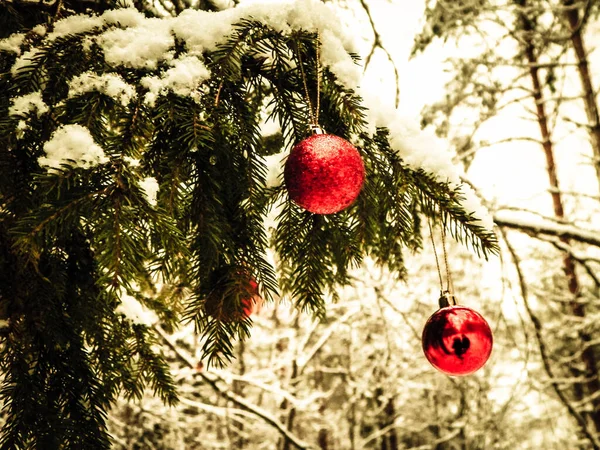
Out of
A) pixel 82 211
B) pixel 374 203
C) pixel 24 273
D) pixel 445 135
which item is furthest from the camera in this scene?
pixel 445 135

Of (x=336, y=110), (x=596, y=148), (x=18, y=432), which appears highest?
(x=596, y=148)

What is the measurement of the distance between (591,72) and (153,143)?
6.96 metres

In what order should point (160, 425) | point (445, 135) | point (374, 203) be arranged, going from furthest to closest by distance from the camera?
1. point (160, 425)
2. point (445, 135)
3. point (374, 203)

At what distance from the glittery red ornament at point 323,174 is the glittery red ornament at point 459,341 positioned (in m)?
0.49

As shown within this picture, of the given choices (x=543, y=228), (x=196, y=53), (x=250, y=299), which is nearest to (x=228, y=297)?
(x=250, y=299)

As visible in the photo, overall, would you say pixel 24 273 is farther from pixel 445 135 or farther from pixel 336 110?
pixel 445 135

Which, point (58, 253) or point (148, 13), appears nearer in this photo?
point (58, 253)

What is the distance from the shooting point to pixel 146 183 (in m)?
0.87

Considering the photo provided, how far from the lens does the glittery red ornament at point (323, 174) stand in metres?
0.85

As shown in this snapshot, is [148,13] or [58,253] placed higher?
[148,13]

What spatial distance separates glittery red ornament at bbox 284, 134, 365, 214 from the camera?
85 centimetres

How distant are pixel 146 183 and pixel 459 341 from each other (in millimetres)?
861

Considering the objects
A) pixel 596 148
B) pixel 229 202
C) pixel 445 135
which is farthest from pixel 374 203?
pixel 596 148

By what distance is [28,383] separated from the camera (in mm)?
933
